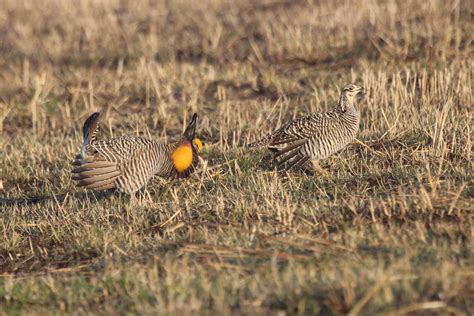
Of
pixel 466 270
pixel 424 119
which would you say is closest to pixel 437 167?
pixel 424 119

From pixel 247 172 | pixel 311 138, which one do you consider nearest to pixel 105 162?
pixel 247 172

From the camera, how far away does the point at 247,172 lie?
7.15 m

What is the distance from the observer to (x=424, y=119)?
7.83 m

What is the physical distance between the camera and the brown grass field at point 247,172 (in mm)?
4312

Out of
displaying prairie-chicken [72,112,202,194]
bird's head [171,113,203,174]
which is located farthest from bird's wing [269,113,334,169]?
displaying prairie-chicken [72,112,202,194]

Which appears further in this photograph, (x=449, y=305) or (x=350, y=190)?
(x=350, y=190)

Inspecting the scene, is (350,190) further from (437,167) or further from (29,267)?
(29,267)

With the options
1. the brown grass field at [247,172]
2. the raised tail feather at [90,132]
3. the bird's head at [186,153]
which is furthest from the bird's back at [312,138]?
the raised tail feather at [90,132]

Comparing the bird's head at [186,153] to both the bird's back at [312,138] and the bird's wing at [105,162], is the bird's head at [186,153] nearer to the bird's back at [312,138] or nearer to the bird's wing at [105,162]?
the bird's wing at [105,162]

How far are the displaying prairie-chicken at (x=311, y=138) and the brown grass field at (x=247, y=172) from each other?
7.2 inches

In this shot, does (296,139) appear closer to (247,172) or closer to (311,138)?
(311,138)

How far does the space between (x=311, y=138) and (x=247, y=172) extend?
0.62m

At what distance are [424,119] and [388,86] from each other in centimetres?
Result: 156

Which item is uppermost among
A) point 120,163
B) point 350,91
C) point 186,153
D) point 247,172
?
point 350,91
